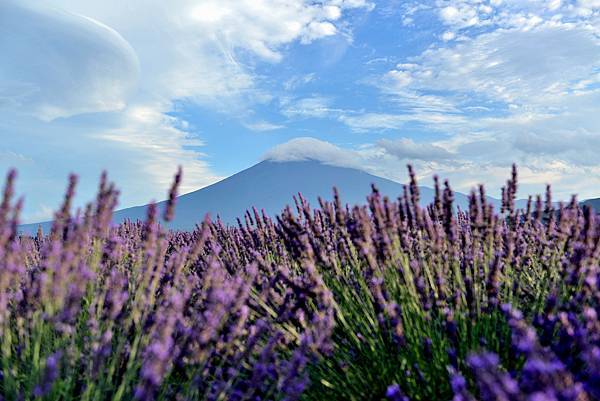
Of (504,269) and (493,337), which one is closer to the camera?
(493,337)

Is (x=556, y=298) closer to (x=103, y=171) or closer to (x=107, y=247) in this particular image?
(x=103, y=171)

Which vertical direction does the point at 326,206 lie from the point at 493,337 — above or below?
above

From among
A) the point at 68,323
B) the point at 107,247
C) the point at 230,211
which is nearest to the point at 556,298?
the point at 68,323

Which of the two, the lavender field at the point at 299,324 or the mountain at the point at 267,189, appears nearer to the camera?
the lavender field at the point at 299,324

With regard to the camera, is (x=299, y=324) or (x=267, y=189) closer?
(x=299, y=324)

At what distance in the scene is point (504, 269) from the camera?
2713 millimetres

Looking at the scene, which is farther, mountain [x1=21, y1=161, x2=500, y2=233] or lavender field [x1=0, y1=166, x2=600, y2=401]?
mountain [x1=21, y1=161, x2=500, y2=233]

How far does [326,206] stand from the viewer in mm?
2771

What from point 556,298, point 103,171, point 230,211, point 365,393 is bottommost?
point 230,211

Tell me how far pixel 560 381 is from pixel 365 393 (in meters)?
1.17

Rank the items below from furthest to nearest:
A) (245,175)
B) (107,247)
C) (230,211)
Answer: (245,175) → (230,211) → (107,247)

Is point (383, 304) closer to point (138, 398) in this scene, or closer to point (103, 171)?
point (138, 398)

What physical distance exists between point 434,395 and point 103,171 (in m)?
1.61

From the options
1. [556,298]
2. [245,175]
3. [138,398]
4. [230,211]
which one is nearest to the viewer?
[138,398]
